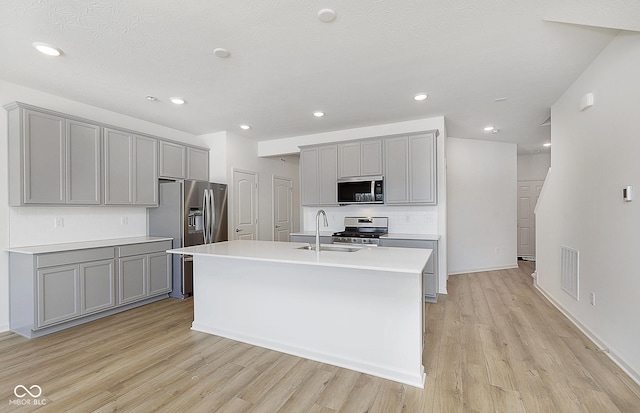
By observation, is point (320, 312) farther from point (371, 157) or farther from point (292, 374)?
point (371, 157)

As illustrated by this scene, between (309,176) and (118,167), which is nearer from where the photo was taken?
(118,167)

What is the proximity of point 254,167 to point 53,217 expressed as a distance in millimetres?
3103

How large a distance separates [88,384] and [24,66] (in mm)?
2901

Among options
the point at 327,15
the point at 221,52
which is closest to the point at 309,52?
the point at 327,15

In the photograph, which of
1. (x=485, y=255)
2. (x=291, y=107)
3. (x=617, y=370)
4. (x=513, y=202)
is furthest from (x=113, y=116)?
(x=513, y=202)

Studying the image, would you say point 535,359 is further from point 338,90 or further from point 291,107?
point 291,107

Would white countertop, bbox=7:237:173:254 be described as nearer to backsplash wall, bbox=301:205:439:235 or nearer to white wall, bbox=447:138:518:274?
backsplash wall, bbox=301:205:439:235

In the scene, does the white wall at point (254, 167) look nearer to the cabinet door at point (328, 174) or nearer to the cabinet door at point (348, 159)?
the cabinet door at point (328, 174)

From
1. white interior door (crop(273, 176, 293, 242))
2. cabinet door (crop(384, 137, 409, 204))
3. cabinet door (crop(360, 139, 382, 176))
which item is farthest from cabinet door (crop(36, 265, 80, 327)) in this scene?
cabinet door (crop(384, 137, 409, 204))

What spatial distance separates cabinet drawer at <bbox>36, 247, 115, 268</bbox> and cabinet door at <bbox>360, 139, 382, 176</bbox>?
3.59 m

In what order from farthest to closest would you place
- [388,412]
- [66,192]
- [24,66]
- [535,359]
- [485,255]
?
[485,255] → [66,192] → [24,66] → [535,359] → [388,412]

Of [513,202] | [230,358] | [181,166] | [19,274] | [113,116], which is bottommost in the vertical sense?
[230,358]

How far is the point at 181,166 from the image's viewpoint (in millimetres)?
4691

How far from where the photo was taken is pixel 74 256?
319cm
